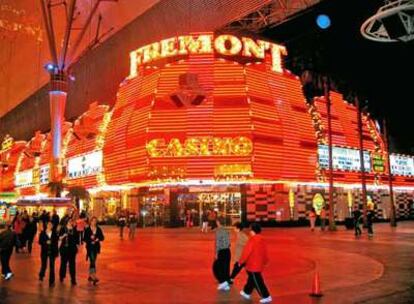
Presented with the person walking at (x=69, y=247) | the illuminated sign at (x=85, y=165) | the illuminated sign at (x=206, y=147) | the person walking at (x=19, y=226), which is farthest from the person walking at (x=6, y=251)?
the illuminated sign at (x=85, y=165)

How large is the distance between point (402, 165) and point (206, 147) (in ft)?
95.5

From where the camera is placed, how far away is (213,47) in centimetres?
4144

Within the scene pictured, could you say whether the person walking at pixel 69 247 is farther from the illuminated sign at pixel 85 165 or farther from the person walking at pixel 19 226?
the illuminated sign at pixel 85 165

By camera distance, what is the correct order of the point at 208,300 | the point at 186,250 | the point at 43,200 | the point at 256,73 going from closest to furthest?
the point at 208,300
the point at 186,250
the point at 43,200
the point at 256,73

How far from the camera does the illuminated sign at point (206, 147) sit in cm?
3834

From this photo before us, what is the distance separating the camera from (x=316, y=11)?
158ft

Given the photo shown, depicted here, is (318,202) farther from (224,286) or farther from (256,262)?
(256,262)

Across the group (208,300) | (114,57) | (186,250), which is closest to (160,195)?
(186,250)

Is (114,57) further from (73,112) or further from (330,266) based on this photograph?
(330,266)

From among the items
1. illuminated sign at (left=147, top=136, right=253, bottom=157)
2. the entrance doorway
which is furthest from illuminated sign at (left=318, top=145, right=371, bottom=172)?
illuminated sign at (left=147, top=136, right=253, bottom=157)

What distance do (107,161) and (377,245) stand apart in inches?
1103

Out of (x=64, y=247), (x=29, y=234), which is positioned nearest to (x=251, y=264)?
(x=64, y=247)

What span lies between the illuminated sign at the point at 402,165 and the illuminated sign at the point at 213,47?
20.4 m

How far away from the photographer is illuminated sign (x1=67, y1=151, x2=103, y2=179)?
48619 mm
